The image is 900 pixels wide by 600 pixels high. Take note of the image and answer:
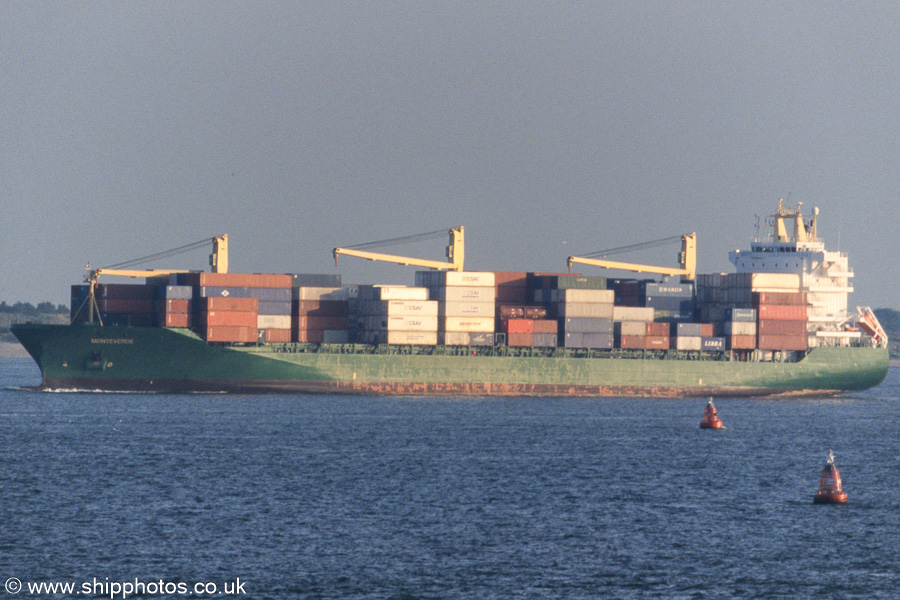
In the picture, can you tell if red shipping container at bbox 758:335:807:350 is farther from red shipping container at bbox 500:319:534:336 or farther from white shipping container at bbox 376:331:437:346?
white shipping container at bbox 376:331:437:346

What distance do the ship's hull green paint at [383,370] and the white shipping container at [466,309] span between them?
8.85 feet

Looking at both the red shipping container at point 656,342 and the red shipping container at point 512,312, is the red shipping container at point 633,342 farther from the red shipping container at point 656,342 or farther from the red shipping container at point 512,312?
the red shipping container at point 512,312

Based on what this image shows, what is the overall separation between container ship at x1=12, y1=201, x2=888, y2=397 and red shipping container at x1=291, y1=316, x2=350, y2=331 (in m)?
0.09

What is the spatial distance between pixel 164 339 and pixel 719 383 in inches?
1448

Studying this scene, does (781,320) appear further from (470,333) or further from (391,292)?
(391,292)

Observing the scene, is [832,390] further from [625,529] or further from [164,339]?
[625,529]

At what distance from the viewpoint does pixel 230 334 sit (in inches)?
2840

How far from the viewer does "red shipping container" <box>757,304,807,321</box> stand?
82375 mm

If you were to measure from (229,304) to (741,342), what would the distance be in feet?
112

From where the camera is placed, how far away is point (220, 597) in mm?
24672

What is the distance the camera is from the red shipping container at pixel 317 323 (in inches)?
3011

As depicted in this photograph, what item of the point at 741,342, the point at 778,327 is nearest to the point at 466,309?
the point at 741,342

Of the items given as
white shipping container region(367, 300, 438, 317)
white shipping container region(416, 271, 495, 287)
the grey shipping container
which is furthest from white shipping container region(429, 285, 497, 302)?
the grey shipping container

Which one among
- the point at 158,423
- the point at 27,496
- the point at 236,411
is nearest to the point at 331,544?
the point at 27,496
